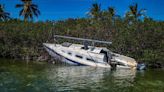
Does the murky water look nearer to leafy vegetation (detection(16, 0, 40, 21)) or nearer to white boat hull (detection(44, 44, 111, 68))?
white boat hull (detection(44, 44, 111, 68))

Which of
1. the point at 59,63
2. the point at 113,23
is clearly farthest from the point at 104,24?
the point at 59,63

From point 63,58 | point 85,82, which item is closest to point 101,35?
point 63,58

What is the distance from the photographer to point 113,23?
57562 mm

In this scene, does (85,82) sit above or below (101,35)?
below

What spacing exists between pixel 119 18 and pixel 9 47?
2109 cm

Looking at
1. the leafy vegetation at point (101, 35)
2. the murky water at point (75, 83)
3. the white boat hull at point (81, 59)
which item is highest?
Answer: the leafy vegetation at point (101, 35)

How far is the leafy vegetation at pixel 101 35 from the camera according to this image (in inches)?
1986

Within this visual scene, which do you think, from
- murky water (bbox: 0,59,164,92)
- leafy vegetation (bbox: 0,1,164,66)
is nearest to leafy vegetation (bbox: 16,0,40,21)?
leafy vegetation (bbox: 0,1,164,66)

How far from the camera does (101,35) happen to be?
54438mm

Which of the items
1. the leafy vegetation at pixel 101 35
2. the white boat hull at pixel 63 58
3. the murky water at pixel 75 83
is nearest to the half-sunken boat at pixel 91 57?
the white boat hull at pixel 63 58

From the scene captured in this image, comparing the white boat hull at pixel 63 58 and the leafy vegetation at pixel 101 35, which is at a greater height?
the leafy vegetation at pixel 101 35

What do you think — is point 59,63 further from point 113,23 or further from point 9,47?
point 113,23

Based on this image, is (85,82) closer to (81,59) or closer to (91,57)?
(91,57)

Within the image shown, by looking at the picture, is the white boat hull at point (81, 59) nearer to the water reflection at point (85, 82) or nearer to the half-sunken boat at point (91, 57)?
the half-sunken boat at point (91, 57)
